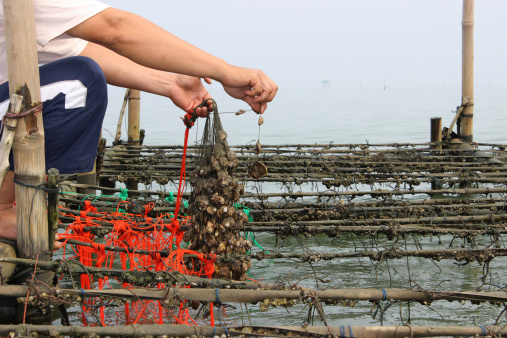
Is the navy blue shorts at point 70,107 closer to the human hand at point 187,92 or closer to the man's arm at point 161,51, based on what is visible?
the man's arm at point 161,51

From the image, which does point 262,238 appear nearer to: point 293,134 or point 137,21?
point 137,21

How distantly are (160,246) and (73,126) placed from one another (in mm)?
1420

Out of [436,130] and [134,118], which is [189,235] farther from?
[436,130]

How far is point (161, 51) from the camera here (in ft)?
9.93

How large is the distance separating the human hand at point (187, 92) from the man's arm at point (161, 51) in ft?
1.58

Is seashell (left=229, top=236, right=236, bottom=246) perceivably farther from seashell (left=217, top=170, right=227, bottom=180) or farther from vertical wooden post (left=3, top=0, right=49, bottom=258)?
vertical wooden post (left=3, top=0, right=49, bottom=258)

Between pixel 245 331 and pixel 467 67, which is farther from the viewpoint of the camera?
pixel 467 67

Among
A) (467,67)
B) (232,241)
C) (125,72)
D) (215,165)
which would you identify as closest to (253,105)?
(215,165)

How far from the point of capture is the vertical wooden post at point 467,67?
34.2ft

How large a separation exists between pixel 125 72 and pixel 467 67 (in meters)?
8.18

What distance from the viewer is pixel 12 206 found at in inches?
135

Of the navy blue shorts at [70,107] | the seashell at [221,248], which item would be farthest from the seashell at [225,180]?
the navy blue shorts at [70,107]

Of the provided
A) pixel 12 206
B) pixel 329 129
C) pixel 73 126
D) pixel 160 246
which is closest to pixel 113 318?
pixel 160 246

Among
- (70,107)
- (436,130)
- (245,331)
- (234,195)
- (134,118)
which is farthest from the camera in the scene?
(436,130)
